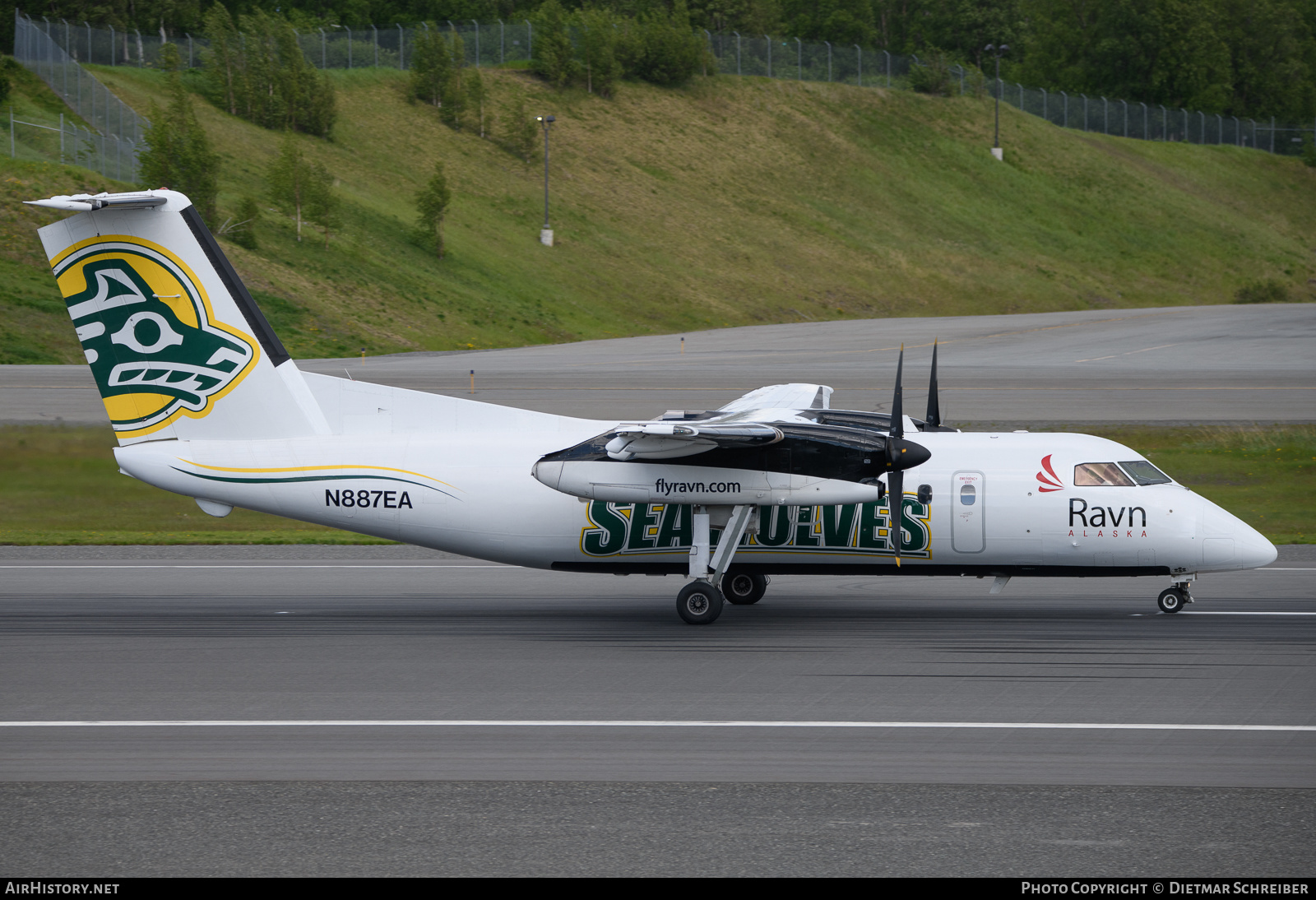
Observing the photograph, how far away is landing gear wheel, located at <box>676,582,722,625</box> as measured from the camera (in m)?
17.1

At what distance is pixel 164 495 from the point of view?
98.7 ft

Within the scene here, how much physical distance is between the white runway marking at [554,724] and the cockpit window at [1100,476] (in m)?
5.38

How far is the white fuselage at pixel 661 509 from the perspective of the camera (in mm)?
17219

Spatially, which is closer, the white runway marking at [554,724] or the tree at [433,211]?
the white runway marking at [554,724]

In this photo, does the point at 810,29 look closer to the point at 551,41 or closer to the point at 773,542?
the point at 551,41

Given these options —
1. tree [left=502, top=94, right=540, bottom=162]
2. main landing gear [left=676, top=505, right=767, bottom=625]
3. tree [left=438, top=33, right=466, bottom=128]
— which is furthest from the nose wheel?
tree [left=438, top=33, right=466, bottom=128]

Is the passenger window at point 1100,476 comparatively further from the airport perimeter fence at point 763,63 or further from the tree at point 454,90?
the tree at point 454,90

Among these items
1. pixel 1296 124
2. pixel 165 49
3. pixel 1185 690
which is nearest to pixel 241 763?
pixel 1185 690

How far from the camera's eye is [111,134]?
6819cm

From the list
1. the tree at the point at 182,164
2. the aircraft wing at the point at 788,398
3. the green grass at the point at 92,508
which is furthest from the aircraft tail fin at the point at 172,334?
the tree at the point at 182,164

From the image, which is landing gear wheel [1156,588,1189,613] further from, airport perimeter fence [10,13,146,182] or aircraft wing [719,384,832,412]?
airport perimeter fence [10,13,146,182]

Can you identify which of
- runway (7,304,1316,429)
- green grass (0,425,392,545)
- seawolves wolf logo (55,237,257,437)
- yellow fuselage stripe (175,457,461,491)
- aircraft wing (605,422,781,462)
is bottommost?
runway (7,304,1316,429)

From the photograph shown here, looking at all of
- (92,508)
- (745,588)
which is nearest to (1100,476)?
(745,588)

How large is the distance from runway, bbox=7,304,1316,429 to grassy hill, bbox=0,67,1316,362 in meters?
7.27
